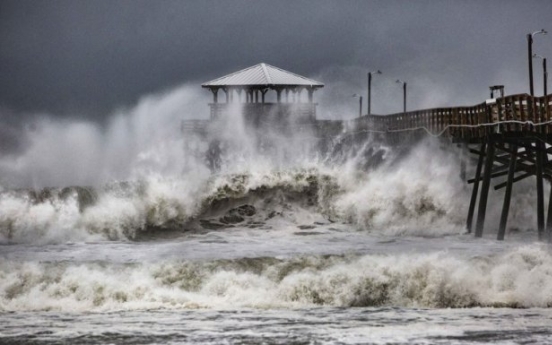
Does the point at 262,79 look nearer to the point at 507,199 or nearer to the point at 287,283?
the point at 507,199

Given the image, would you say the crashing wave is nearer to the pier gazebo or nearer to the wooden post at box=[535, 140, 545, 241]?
the wooden post at box=[535, 140, 545, 241]

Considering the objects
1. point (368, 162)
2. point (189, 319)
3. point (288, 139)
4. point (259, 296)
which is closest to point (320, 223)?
point (368, 162)

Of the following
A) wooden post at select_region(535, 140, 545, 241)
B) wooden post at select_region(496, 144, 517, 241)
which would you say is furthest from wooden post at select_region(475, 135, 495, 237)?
wooden post at select_region(535, 140, 545, 241)

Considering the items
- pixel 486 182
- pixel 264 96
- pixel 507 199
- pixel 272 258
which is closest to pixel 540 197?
pixel 507 199

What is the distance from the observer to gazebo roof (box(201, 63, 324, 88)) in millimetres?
56750

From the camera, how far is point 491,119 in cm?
2797

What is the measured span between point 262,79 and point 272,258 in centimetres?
3682

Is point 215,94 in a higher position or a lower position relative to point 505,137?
higher

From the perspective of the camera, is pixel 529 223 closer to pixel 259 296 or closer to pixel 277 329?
pixel 259 296

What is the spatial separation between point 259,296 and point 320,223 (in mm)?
14140

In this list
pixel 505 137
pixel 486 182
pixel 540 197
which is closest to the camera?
pixel 540 197

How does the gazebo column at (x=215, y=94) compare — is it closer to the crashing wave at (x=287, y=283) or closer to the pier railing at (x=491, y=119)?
the pier railing at (x=491, y=119)

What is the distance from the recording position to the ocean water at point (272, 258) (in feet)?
50.8

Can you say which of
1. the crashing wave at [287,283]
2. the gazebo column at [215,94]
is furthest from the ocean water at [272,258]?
the gazebo column at [215,94]
